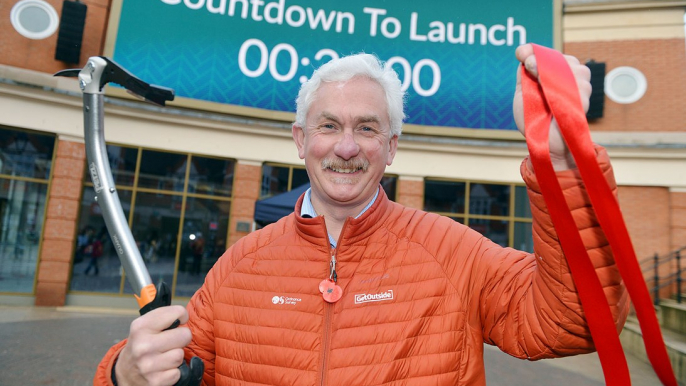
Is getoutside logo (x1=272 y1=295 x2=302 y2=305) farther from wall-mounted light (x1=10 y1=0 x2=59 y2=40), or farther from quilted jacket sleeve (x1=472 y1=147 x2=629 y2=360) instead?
wall-mounted light (x1=10 y1=0 x2=59 y2=40)

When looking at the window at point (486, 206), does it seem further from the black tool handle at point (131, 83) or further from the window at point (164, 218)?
the black tool handle at point (131, 83)

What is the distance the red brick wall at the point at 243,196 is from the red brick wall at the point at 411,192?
11.7 feet

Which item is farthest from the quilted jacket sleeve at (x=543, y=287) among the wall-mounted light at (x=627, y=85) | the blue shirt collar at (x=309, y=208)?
the wall-mounted light at (x=627, y=85)

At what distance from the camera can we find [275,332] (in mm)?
1463

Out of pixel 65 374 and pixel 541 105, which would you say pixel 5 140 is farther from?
pixel 541 105

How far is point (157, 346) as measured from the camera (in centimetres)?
108

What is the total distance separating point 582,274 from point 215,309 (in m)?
1.26

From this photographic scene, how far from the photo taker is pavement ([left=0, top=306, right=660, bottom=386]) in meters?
5.28

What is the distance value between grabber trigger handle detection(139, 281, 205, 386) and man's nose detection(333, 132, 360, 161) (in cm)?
75

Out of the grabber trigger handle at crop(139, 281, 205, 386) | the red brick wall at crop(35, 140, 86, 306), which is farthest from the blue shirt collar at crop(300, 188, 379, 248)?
the red brick wall at crop(35, 140, 86, 306)

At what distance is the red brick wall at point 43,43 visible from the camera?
932cm

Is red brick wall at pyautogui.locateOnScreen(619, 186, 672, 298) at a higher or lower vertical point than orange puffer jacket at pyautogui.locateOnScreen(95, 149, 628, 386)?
higher

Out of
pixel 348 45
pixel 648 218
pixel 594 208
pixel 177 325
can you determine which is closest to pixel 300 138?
pixel 177 325

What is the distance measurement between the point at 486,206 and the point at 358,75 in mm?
9829
